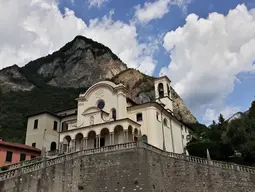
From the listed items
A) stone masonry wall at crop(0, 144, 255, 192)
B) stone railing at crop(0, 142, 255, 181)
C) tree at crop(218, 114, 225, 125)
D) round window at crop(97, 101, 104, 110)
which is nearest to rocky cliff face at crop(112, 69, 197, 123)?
tree at crop(218, 114, 225, 125)

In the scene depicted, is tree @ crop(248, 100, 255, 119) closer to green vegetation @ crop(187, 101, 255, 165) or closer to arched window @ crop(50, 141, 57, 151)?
green vegetation @ crop(187, 101, 255, 165)

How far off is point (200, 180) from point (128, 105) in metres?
18.1

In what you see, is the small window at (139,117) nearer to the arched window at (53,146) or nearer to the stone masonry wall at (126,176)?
the stone masonry wall at (126,176)

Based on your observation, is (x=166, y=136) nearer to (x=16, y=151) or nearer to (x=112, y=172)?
(x=112, y=172)

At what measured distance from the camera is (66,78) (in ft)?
416

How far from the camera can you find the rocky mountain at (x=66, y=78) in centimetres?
9081

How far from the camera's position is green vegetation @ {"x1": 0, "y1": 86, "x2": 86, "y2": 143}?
68.0 m

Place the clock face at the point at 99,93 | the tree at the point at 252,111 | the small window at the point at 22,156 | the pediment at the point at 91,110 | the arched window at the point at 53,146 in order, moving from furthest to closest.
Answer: the arched window at the point at 53,146
the clock face at the point at 99,93
the pediment at the point at 91,110
the tree at the point at 252,111
the small window at the point at 22,156

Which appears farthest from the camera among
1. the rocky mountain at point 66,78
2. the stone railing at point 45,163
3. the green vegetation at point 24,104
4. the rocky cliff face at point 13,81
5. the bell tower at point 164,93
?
the rocky cliff face at point 13,81

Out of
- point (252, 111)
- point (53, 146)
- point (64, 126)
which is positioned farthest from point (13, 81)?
point (252, 111)

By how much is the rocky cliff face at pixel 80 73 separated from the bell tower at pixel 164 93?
40042 millimetres

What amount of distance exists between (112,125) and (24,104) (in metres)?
60.2

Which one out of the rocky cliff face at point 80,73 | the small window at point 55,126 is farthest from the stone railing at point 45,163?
the rocky cliff face at point 80,73

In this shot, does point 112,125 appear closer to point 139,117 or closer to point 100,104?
point 139,117
